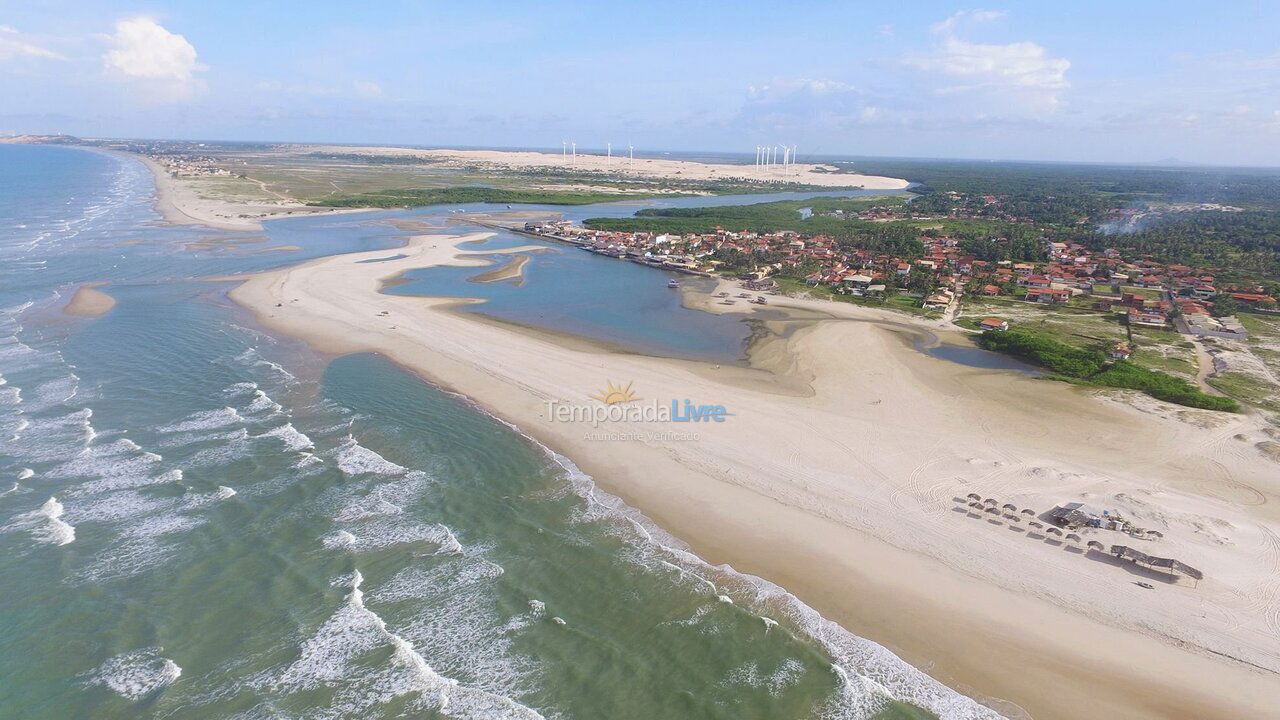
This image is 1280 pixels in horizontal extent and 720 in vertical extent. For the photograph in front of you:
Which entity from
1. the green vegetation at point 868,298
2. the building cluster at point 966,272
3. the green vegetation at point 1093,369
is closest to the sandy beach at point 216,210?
the building cluster at point 966,272

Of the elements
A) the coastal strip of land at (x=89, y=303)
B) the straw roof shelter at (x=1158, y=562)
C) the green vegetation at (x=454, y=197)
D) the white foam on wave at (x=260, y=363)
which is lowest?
the straw roof shelter at (x=1158, y=562)

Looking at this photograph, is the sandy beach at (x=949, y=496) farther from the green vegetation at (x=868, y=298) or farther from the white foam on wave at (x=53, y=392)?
the green vegetation at (x=868, y=298)

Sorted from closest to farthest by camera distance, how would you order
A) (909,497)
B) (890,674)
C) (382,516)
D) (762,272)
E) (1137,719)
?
(1137,719)
(890,674)
(382,516)
(909,497)
(762,272)

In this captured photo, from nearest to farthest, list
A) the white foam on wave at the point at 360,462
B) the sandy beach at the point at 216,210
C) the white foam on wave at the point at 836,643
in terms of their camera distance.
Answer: the white foam on wave at the point at 836,643 < the white foam on wave at the point at 360,462 < the sandy beach at the point at 216,210

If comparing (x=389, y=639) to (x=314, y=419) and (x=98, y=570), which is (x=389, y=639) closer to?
(x=98, y=570)

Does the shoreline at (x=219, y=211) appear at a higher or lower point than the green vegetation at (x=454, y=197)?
lower

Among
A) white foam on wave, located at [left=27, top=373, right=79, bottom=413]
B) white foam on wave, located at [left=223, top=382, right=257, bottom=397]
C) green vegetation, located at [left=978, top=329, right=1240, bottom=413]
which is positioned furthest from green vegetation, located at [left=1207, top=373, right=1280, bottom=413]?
white foam on wave, located at [left=27, top=373, right=79, bottom=413]

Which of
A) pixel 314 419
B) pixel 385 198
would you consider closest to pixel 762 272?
pixel 314 419
